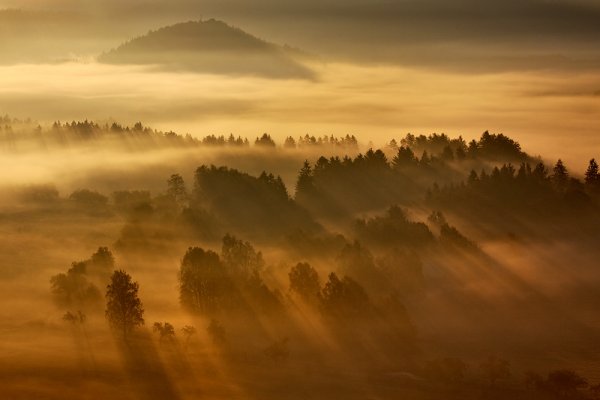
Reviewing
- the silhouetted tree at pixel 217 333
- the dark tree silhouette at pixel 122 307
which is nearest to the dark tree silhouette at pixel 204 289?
the silhouetted tree at pixel 217 333

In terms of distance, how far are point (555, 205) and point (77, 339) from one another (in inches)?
4497

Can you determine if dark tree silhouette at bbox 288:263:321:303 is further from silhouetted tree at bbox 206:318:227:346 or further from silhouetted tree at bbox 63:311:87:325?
silhouetted tree at bbox 63:311:87:325

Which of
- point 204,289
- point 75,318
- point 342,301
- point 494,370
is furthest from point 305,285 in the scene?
point 494,370

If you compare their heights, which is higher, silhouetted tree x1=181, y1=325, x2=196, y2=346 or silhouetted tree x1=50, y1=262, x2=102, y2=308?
silhouetted tree x1=50, y1=262, x2=102, y2=308

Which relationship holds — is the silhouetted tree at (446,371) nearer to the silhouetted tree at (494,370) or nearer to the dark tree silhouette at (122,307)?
the silhouetted tree at (494,370)

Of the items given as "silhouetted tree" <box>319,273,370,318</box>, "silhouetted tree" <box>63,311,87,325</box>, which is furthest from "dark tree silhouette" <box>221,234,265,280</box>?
"silhouetted tree" <box>63,311,87,325</box>

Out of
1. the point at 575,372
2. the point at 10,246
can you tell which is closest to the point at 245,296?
the point at 575,372

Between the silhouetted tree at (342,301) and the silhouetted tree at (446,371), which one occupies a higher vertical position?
the silhouetted tree at (342,301)

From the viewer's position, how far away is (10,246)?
164125 millimetres

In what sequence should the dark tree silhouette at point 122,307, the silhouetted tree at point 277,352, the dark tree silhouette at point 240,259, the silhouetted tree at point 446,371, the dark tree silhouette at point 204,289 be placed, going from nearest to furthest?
the silhouetted tree at point 446,371, the silhouetted tree at point 277,352, the dark tree silhouette at point 122,307, the dark tree silhouette at point 204,289, the dark tree silhouette at point 240,259

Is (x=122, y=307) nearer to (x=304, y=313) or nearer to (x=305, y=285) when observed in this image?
(x=304, y=313)

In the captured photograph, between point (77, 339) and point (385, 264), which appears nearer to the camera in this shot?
point (77, 339)

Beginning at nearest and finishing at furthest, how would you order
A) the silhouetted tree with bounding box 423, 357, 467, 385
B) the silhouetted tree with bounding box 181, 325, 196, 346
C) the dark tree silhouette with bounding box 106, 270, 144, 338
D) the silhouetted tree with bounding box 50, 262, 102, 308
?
the silhouetted tree with bounding box 423, 357, 467, 385, the silhouetted tree with bounding box 181, 325, 196, 346, the dark tree silhouette with bounding box 106, 270, 144, 338, the silhouetted tree with bounding box 50, 262, 102, 308

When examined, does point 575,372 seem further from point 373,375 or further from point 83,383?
point 83,383
